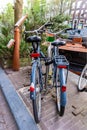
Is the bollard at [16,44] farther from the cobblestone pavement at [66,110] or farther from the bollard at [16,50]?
the cobblestone pavement at [66,110]

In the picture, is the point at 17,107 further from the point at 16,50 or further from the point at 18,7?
the point at 18,7

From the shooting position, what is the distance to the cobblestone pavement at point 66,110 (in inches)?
65.3

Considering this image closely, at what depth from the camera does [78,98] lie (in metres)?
Result: 2.24

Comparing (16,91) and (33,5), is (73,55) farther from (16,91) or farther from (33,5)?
(16,91)

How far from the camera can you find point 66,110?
1.93 meters

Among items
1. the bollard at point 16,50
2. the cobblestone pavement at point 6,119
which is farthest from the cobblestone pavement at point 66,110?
the bollard at point 16,50

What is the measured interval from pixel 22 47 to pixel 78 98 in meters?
1.89

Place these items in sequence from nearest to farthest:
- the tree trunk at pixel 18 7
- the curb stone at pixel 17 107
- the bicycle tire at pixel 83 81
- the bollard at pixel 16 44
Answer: the curb stone at pixel 17 107 → the bicycle tire at pixel 83 81 → the bollard at pixel 16 44 → the tree trunk at pixel 18 7

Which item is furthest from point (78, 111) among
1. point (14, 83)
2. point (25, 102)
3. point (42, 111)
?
point (14, 83)

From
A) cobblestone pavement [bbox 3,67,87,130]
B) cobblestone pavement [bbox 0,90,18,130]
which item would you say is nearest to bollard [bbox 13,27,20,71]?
cobblestone pavement [bbox 3,67,87,130]

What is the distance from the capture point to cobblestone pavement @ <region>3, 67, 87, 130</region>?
1.66 meters

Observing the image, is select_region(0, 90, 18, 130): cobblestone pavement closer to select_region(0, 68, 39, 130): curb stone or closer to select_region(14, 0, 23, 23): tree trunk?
select_region(0, 68, 39, 130): curb stone

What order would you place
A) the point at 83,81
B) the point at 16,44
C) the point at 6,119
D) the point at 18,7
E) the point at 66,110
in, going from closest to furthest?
the point at 6,119 → the point at 66,110 → the point at 83,81 → the point at 16,44 → the point at 18,7

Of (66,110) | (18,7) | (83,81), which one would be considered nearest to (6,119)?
(66,110)
